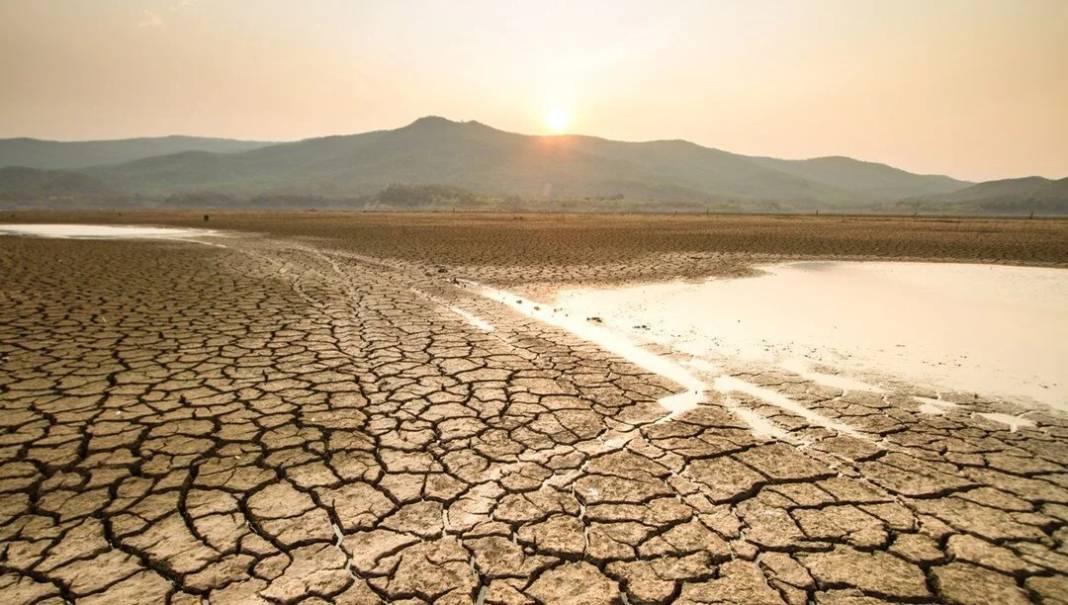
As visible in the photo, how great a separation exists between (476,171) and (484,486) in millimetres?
124572

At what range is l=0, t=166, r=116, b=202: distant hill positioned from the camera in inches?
3634

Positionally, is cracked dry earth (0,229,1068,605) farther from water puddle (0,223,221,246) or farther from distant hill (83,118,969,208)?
distant hill (83,118,969,208)

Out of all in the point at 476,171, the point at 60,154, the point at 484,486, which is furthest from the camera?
the point at 60,154

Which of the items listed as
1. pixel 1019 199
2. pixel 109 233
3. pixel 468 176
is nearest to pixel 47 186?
pixel 468 176

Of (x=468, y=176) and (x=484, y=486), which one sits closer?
(x=484, y=486)

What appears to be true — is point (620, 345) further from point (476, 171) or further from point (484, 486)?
point (476, 171)

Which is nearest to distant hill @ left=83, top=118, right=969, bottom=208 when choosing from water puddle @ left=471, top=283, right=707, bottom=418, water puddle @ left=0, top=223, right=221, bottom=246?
water puddle @ left=0, top=223, right=221, bottom=246

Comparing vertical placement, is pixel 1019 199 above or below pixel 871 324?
above

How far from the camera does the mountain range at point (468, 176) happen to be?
3713 inches

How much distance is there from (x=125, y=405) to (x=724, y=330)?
5961mm

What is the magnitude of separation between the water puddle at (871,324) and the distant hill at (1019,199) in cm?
8485

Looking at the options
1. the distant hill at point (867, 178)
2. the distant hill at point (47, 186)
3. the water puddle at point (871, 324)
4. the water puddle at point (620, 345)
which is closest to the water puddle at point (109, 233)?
the water puddle at point (620, 345)

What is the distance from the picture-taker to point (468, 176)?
118438 mm

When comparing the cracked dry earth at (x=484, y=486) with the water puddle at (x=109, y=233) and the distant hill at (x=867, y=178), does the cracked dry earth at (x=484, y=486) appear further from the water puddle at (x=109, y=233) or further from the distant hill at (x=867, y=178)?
the distant hill at (x=867, y=178)
